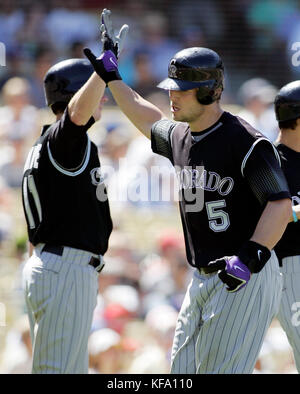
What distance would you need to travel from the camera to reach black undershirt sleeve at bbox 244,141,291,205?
3.83 meters

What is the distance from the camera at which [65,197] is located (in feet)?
14.7

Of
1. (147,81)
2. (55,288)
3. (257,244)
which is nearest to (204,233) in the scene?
(257,244)

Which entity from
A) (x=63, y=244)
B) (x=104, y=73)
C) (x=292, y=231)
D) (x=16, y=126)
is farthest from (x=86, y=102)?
(x=16, y=126)

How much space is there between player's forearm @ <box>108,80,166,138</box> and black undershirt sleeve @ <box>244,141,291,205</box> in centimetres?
89

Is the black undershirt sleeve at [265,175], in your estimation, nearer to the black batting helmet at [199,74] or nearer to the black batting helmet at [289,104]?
the black batting helmet at [199,74]

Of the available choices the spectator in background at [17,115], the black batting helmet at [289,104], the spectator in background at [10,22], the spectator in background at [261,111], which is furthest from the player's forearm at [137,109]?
the spectator in background at [10,22]

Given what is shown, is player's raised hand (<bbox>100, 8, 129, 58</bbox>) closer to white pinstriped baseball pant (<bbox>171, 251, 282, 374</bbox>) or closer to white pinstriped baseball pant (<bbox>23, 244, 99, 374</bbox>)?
white pinstriped baseball pant (<bbox>23, 244, 99, 374</bbox>)

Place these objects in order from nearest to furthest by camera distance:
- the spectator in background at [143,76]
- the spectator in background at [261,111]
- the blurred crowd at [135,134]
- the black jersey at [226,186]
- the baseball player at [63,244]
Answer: the black jersey at [226,186], the baseball player at [63,244], the blurred crowd at [135,134], the spectator in background at [261,111], the spectator in background at [143,76]

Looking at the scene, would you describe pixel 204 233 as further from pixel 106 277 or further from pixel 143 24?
pixel 143 24

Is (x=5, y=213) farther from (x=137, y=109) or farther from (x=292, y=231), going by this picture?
(x=292, y=231)

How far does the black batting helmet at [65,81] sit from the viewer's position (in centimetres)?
472

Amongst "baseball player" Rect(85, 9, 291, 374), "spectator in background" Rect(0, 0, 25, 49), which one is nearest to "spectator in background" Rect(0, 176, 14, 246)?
"spectator in background" Rect(0, 0, 25, 49)

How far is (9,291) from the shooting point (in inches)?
318

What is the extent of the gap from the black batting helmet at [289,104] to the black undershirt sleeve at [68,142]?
118 centimetres
